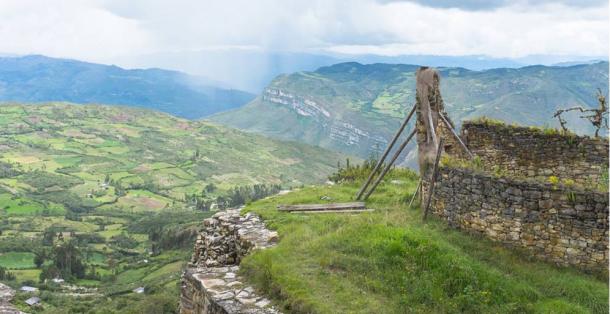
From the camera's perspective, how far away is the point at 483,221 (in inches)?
505

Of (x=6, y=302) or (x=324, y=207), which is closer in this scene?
(x=6, y=302)

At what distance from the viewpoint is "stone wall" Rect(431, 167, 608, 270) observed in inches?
439

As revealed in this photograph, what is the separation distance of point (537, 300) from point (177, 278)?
86598 mm

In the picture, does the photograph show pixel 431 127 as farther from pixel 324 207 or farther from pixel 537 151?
pixel 537 151

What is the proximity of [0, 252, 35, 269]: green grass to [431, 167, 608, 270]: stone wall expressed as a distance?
382ft

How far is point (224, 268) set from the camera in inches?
522

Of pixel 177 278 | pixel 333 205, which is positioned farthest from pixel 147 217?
pixel 333 205

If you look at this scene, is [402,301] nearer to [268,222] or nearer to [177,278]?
[268,222]

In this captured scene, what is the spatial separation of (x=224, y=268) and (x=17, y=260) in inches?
4641

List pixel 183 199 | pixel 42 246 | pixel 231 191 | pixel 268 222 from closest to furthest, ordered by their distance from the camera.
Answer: pixel 268 222 < pixel 42 246 < pixel 183 199 < pixel 231 191

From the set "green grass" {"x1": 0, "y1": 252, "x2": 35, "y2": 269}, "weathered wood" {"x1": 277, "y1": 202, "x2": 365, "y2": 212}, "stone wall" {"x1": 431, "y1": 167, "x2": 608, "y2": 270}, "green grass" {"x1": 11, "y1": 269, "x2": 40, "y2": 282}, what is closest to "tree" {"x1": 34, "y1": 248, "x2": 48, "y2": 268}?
"green grass" {"x1": 0, "y1": 252, "x2": 35, "y2": 269}

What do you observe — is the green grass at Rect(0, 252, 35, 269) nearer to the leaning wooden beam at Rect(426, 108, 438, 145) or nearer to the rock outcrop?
the rock outcrop

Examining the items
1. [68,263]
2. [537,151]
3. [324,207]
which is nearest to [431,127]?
[324,207]

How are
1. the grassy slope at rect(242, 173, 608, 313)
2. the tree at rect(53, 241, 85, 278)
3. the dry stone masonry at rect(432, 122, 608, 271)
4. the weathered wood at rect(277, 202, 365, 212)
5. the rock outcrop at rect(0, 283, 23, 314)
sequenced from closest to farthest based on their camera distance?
the grassy slope at rect(242, 173, 608, 313), the dry stone masonry at rect(432, 122, 608, 271), the rock outcrop at rect(0, 283, 23, 314), the weathered wood at rect(277, 202, 365, 212), the tree at rect(53, 241, 85, 278)
